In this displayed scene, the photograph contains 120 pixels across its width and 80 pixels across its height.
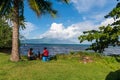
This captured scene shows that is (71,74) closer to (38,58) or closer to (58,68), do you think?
(58,68)

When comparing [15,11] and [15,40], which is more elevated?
[15,11]

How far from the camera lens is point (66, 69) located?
24062 millimetres

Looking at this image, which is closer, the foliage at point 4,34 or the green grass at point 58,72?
the green grass at point 58,72

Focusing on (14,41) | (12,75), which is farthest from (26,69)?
(14,41)

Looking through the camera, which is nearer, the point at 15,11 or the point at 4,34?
the point at 15,11

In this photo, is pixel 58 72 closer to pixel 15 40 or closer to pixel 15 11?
pixel 15 40

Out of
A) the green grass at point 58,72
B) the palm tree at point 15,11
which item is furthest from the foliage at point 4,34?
the green grass at point 58,72

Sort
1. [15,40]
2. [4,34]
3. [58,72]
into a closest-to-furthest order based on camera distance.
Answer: [58,72] < [15,40] < [4,34]

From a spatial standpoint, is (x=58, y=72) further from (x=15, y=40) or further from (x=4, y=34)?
(x=4, y=34)

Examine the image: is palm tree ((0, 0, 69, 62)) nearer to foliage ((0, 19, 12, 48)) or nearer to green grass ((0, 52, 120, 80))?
green grass ((0, 52, 120, 80))

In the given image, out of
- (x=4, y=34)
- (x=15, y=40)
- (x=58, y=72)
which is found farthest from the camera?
(x=4, y=34)

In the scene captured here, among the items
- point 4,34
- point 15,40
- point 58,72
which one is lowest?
point 58,72

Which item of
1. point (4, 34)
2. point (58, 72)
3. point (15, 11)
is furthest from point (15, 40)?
point (4, 34)

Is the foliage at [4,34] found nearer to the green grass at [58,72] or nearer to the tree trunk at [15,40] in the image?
the tree trunk at [15,40]
